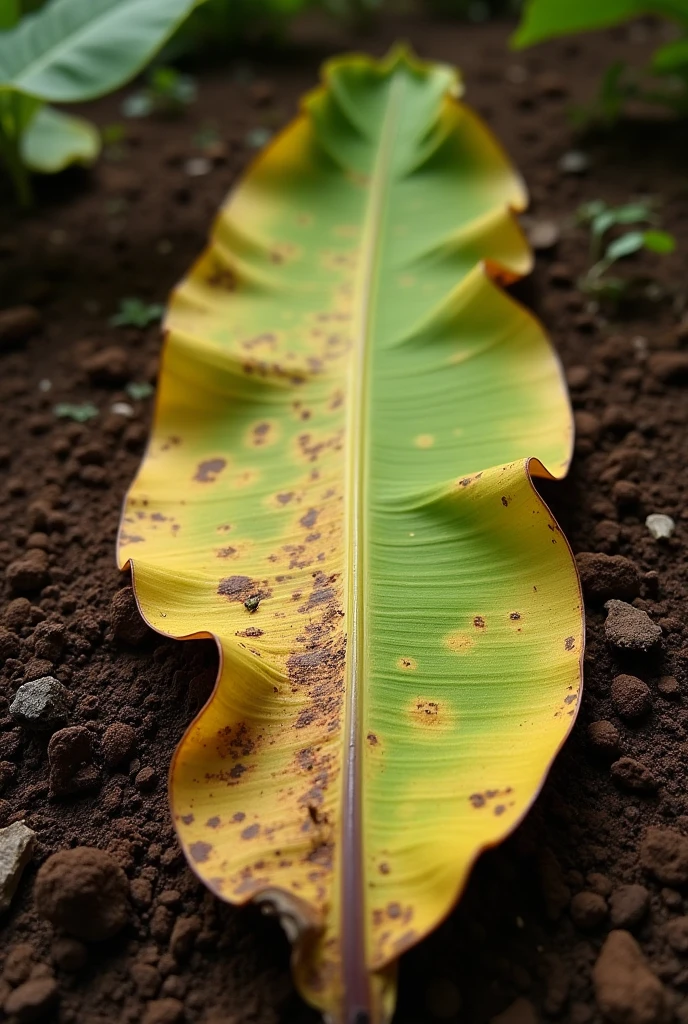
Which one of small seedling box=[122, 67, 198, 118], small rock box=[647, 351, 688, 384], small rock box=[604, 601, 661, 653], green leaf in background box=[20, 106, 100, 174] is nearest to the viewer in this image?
small rock box=[604, 601, 661, 653]

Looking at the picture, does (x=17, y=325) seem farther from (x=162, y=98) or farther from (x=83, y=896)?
(x=83, y=896)

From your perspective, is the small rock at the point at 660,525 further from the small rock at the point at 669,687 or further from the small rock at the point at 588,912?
the small rock at the point at 588,912

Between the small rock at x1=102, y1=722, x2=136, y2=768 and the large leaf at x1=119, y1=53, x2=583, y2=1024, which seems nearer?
the large leaf at x1=119, y1=53, x2=583, y2=1024

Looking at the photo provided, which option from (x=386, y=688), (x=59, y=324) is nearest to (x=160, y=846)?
(x=386, y=688)

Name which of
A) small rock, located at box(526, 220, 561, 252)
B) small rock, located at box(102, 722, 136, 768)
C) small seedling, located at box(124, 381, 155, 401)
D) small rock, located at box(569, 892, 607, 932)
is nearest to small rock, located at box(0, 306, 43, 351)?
small seedling, located at box(124, 381, 155, 401)

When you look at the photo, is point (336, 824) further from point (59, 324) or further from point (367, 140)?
point (367, 140)

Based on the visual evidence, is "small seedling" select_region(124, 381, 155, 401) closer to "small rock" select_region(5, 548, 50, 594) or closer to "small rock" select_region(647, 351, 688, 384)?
"small rock" select_region(5, 548, 50, 594)

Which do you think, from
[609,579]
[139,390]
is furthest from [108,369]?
[609,579]
